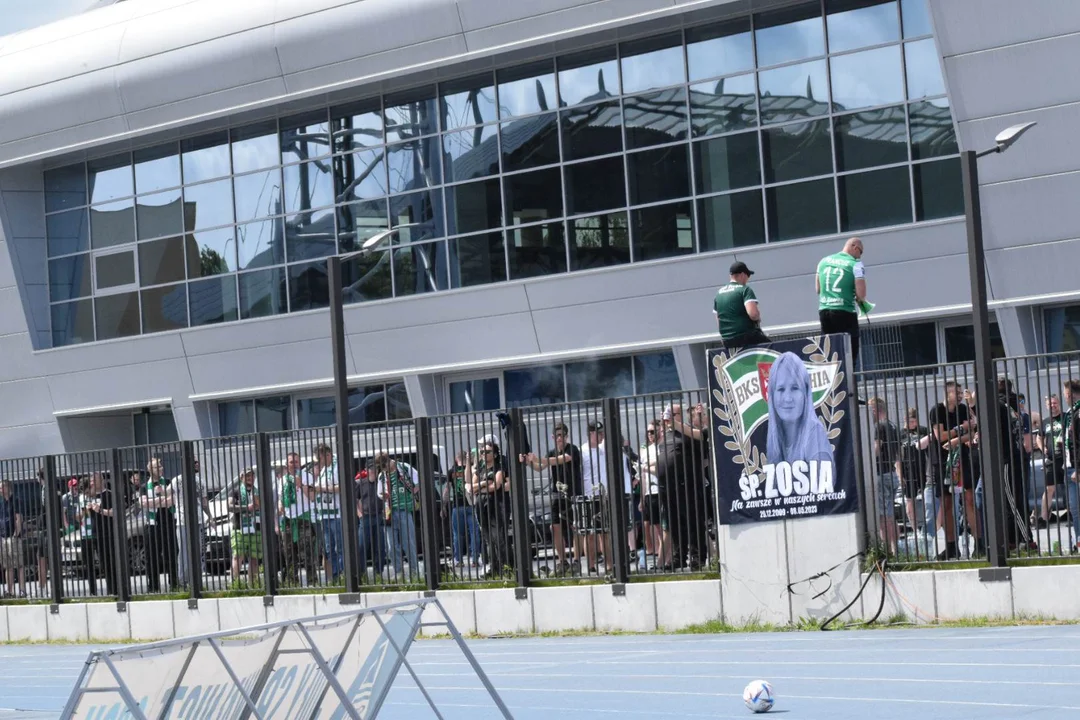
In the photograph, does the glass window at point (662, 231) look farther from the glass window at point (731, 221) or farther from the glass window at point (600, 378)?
the glass window at point (600, 378)

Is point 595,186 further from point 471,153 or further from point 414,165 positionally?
point 414,165

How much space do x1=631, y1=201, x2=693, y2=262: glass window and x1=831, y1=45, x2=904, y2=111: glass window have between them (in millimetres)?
3495

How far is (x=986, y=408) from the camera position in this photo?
14.2 m

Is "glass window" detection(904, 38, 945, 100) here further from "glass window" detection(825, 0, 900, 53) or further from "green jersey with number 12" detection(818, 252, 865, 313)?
"green jersey with number 12" detection(818, 252, 865, 313)

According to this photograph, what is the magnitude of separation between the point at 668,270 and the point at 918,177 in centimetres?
483

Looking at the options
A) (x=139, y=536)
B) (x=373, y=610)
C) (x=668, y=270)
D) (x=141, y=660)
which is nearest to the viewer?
(x=141, y=660)

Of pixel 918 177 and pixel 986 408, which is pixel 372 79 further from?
pixel 986 408

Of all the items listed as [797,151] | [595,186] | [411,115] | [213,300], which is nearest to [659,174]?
[595,186]

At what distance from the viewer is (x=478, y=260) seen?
3189 centimetres

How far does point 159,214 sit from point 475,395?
9457 mm

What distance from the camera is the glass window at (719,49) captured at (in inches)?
1128

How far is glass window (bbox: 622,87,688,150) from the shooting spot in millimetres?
29484

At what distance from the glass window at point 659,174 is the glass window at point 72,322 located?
14.8m

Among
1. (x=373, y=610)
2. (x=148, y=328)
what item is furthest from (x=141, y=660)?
(x=148, y=328)
